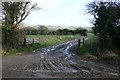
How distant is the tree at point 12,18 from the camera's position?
97.4 ft

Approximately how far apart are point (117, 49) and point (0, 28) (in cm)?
1204

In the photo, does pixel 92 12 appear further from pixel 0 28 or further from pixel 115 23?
pixel 0 28

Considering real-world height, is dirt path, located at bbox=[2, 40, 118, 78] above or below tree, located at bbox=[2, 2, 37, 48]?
below

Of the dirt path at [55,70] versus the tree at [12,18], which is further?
the tree at [12,18]

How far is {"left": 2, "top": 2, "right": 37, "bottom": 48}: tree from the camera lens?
97.4 ft

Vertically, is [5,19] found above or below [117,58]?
above

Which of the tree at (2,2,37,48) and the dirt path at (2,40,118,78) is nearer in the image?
the dirt path at (2,40,118,78)

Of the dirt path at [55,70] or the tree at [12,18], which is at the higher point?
the tree at [12,18]

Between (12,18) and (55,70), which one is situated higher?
(12,18)

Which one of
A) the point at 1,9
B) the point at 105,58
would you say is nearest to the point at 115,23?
the point at 105,58

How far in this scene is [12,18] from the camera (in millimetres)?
32312

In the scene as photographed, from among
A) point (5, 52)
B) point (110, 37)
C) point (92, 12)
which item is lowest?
point (5, 52)

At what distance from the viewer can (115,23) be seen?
22.6 meters

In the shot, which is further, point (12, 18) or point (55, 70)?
point (12, 18)
